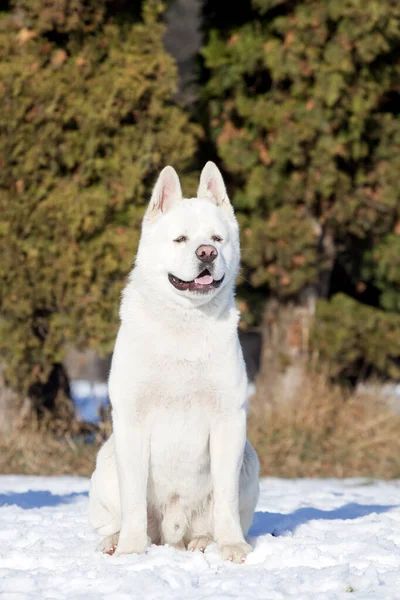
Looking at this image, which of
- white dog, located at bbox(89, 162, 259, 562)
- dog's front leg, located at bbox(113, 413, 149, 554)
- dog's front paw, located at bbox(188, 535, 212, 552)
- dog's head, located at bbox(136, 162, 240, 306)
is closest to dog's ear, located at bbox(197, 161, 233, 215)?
dog's head, located at bbox(136, 162, 240, 306)

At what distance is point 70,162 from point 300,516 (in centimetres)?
394

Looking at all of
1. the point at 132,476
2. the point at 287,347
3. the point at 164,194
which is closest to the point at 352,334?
the point at 287,347

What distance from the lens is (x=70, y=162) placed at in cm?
799

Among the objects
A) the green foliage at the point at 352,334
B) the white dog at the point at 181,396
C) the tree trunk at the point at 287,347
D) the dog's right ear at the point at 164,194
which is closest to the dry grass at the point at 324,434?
the tree trunk at the point at 287,347

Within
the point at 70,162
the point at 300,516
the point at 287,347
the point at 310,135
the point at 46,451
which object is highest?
the point at 310,135

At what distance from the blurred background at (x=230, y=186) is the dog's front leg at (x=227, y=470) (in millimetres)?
3709

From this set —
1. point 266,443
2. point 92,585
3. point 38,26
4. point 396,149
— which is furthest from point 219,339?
point 396,149

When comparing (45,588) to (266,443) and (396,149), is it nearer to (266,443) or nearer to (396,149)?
(266,443)

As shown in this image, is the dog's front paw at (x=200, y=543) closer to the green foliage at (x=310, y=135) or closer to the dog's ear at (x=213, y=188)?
the dog's ear at (x=213, y=188)

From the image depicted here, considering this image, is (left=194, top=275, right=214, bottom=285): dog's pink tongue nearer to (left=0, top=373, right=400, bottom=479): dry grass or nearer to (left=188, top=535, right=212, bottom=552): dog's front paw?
(left=188, top=535, right=212, bottom=552): dog's front paw

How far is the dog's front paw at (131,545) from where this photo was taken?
4035mm

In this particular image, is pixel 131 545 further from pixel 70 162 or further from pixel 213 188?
pixel 70 162

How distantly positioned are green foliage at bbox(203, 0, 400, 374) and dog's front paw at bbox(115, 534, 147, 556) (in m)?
4.81

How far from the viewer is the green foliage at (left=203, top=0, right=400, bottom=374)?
8.33 meters
